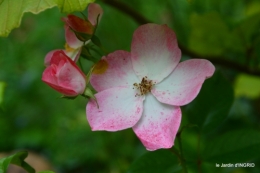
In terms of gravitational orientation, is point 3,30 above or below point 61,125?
above

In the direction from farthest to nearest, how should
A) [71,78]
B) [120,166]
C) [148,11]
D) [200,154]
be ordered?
1. [148,11]
2. [120,166]
3. [200,154]
4. [71,78]

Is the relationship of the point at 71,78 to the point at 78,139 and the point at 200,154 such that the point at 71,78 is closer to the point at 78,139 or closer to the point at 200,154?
the point at 200,154

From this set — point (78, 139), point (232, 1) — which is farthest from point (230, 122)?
point (78, 139)

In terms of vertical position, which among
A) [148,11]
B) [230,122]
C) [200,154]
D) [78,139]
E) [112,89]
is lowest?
[78,139]

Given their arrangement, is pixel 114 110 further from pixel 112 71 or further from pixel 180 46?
pixel 180 46

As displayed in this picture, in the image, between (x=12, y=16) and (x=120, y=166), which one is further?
(x=120, y=166)

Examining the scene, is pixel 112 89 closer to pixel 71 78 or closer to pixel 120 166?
pixel 71 78

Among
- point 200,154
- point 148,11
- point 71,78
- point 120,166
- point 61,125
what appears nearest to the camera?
point 71,78

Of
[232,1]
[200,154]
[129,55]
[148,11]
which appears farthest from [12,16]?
[232,1]

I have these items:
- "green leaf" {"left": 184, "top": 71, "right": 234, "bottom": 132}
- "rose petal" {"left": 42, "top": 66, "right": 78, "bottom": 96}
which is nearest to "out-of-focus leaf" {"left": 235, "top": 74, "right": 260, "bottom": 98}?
"green leaf" {"left": 184, "top": 71, "right": 234, "bottom": 132}
